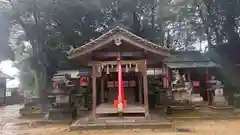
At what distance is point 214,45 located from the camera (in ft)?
85.0

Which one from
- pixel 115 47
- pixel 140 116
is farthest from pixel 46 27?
pixel 140 116

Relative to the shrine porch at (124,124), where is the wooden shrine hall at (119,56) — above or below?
above

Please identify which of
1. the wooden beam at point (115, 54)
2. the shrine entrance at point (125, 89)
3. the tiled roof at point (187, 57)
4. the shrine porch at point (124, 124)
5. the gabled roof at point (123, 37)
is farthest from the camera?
the tiled roof at point (187, 57)

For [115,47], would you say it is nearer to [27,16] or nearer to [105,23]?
[27,16]

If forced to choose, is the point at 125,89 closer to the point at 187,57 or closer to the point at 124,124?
the point at 124,124

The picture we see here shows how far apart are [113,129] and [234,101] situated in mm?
11762

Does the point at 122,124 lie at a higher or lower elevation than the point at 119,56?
lower

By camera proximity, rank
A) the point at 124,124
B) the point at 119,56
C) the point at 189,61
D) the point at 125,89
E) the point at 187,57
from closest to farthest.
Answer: the point at 124,124
the point at 119,56
the point at 125,89
the point at 189,61
the point at 187,57

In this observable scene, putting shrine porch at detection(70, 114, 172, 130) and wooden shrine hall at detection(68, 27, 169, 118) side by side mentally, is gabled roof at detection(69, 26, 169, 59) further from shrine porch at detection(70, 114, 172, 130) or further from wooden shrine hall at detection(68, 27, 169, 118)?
shrine porch at detection(70, 114, 172, 130)

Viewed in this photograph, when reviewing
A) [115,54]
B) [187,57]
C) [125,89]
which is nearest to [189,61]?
[187,57]

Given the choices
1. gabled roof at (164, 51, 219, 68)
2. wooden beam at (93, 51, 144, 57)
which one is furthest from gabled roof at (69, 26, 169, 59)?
gabled roof at (164, 51, 219, 68)

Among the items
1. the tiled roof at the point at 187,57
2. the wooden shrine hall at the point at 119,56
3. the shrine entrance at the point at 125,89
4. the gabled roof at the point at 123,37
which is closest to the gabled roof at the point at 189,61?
the tiled roof at the point at 187,57

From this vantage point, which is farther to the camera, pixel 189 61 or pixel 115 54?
pixel 189 61

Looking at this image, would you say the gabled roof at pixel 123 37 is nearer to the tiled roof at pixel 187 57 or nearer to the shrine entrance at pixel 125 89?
the shrine entrance at pixel 125 89
